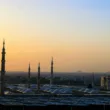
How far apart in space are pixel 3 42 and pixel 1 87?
16.2 ft
